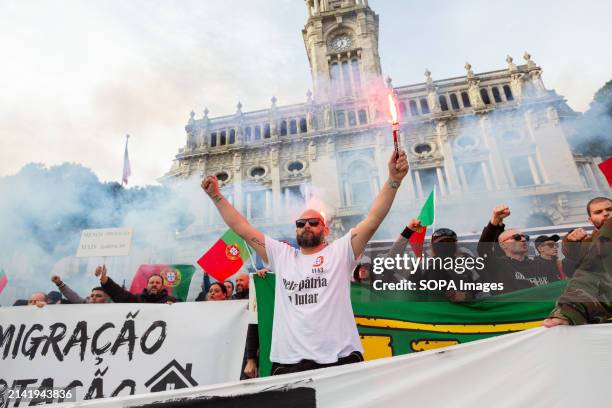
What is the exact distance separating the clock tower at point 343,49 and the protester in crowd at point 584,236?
20.8m

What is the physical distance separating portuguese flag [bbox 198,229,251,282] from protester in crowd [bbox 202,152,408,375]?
3.69 m

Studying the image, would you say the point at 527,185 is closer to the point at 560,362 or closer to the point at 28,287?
the point at 560,362

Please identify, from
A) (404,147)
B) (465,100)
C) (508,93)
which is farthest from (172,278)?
(508,93)

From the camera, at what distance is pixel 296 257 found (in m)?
2.36

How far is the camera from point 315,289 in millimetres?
2137

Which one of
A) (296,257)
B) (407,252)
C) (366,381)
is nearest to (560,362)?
(366,381)

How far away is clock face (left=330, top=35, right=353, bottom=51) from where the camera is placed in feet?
82.8

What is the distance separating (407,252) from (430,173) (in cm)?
1709

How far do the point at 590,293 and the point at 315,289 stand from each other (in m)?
1.56

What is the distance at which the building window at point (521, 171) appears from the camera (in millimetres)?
18391

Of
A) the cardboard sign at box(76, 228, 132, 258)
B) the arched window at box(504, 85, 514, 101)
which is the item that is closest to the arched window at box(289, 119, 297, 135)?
the arched window at box(504, 85, 514, 101)

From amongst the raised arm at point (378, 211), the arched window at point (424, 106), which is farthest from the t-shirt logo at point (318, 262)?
the arched window at point (424, 106)

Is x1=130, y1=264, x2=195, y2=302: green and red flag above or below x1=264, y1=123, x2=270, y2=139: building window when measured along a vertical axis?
below

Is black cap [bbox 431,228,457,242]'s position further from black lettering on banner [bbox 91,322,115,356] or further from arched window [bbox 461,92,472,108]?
arched window [bbox 461,92,472,108]
